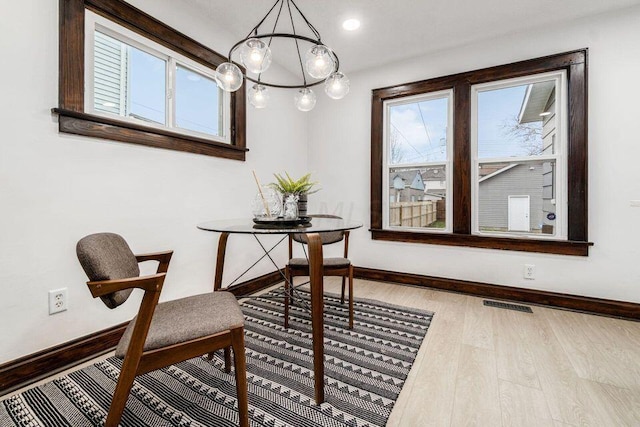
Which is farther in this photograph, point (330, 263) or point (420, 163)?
point (420, 163)

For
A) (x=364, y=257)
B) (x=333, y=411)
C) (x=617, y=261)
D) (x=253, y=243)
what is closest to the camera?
(x=333, y=411)

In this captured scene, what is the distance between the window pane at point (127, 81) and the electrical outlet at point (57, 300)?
3.75 ft

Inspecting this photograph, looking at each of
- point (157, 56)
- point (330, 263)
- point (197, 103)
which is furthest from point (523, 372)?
point (157, 56)

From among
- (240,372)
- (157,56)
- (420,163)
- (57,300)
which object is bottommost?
(240,372)

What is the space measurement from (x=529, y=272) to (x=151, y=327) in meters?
3.09

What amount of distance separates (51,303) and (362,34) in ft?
10.3

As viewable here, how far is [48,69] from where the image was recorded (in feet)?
5.24

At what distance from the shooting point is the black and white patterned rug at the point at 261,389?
50.2 inches

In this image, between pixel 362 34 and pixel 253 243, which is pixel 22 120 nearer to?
pixel 253 243

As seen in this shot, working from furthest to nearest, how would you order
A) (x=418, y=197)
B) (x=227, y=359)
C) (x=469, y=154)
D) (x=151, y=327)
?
(x=418, y=197) < (x=469, y=154) < (x=227, y=359) < (x=151, y=327)

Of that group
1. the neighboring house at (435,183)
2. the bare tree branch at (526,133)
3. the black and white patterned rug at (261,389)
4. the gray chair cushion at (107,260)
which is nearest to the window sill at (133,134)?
the gray chair cushion at (107,260)

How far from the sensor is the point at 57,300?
5.39 feet

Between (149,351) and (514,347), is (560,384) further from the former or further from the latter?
(149,351)

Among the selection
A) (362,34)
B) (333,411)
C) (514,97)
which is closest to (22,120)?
(333,411)
